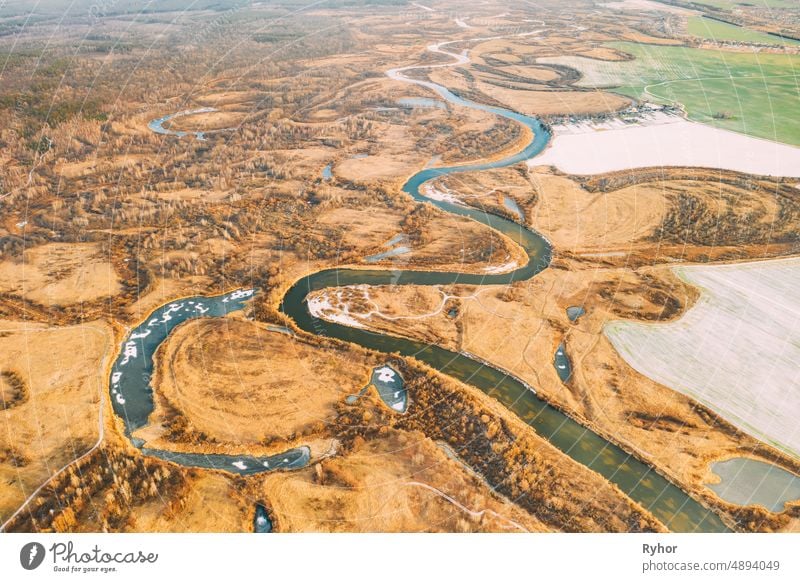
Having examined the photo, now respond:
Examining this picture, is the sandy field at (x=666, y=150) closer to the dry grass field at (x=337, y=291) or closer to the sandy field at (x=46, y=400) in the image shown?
the dry grass field at (x=337, y=291)

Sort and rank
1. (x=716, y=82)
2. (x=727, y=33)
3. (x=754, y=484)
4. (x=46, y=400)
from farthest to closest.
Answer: (x=727, y=33) < (x=716, y=82) < (x=46, y=400) < (x=754, y=484)

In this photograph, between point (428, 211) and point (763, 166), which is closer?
point (428, 211)

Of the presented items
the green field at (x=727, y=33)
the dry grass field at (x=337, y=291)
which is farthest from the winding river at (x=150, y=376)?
the green field at (x=727, y=33)

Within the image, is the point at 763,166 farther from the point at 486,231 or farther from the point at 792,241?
the point at 486,231

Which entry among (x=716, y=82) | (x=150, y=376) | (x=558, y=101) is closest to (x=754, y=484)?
(x=150, y=376)

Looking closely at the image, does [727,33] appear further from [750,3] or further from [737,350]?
Result: [737,350]

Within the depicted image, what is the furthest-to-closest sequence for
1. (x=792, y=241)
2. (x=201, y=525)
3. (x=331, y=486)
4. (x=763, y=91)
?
1. (x=763, y=91)
2. (x=792, y=241)
3. (x=331, y=486)
4. (x=201, y=525)

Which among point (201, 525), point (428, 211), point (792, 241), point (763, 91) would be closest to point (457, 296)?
point (428, 211)
